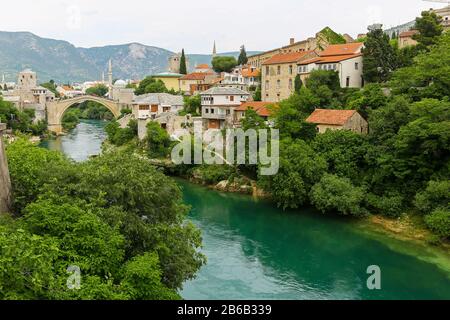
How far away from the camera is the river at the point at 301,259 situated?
46.7 feet

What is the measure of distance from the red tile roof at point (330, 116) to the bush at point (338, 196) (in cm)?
426

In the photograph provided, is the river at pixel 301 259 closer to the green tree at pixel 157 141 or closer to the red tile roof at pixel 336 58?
the green tree at pixel 157 141

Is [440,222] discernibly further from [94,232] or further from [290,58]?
[290,58]

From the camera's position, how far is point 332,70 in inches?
1195

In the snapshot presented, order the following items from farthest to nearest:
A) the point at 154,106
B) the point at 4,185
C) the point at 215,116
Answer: the point at 154,106 < the point at 215,116 < the point at 4,185

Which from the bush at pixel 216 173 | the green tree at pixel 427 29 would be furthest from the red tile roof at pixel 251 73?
the bush at pixel 216 173

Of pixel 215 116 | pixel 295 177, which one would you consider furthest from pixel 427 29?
pixel 295 177

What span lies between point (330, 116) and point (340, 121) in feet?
3.38

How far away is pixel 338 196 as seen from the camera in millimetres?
20641

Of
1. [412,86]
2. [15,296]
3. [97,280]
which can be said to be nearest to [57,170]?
[97,280]

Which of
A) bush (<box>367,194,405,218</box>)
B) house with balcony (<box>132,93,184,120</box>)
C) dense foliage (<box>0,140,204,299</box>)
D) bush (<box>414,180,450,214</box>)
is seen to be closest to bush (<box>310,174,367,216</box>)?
bush (<box>367,194,405,218</box>)

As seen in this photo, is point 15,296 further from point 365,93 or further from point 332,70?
point 332,70

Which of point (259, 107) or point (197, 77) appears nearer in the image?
point (259, 107)
